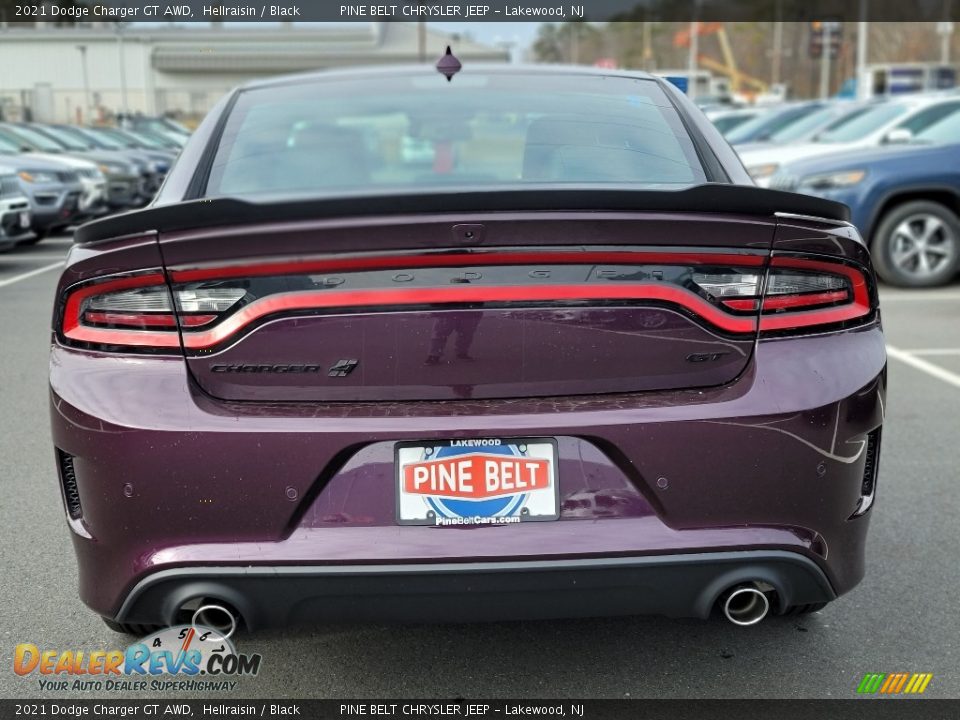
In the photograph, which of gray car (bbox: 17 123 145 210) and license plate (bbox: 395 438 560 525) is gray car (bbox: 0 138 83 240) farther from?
license plate (bbox: 395 438 560 525)

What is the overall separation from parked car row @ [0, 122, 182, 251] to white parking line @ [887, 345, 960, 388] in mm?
7716

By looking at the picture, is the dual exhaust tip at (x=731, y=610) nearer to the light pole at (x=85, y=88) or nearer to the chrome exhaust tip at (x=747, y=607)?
the chrome exhaust tip at (x=747, y=607)

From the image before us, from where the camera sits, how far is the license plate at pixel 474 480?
2.37m

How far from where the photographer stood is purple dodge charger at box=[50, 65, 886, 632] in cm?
237

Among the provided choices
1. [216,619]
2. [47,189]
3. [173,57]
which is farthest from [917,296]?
[173,57]

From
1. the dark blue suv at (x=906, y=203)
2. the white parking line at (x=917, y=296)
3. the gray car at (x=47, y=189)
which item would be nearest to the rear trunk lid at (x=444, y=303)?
the white parking line at (x=917, y=296)

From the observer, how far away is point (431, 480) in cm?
238

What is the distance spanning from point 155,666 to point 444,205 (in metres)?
1.49

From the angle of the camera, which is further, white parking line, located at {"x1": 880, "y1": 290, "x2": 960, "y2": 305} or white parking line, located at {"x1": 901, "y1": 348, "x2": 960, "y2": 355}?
white parking line, located at {"x1": 880, "y1": 290, "x2": 960, "y2": 305}

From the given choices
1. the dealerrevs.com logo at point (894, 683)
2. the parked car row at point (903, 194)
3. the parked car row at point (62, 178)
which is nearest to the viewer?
the dealerrevs.com logo at point (894, 683)

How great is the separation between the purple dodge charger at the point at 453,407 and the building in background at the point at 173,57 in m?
64.9

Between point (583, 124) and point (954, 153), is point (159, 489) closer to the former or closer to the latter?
point (583, 124)

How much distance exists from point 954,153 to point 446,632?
845 cm

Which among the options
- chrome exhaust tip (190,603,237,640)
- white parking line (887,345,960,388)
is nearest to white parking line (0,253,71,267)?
white parking line (887,345,960,388)
